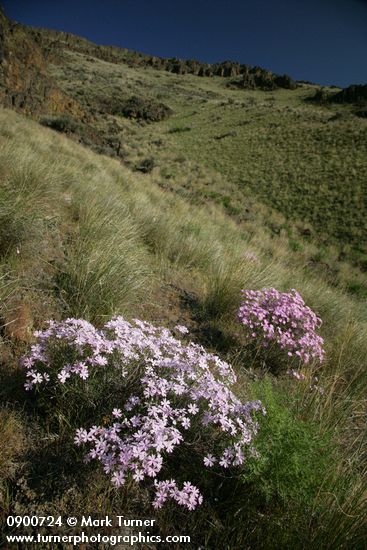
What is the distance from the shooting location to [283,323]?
3.61 m

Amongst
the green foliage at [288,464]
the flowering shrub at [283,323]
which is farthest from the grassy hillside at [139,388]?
the flowering shrub at [283,323]

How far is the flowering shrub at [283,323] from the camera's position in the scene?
11.2 feet

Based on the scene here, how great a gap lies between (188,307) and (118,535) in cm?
255

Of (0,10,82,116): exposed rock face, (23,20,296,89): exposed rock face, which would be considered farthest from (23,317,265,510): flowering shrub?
(23,20,296,89): exposed rock face

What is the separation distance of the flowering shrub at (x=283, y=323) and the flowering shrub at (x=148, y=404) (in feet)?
4.26

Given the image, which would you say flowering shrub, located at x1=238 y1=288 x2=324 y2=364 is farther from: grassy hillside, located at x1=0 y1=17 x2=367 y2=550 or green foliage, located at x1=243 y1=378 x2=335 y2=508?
green foliage, located at x1=243 y1=378 x2=335 y2=508

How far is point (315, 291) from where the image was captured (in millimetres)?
5703

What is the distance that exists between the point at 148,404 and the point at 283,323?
2204 millimetres

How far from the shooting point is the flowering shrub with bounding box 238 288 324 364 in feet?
11.2

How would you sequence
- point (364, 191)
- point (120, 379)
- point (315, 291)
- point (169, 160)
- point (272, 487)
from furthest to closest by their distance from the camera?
1. point (169, 160)
2. point (364, 191)
3. point (315, 291)
4. point (120, 379)
5. point (272, 487)

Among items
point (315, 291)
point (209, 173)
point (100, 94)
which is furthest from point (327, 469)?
point (100, 94)

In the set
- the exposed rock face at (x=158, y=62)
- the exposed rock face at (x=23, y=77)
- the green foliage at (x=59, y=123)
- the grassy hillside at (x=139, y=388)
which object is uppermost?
the exposed rock face at (x=158, y=62)

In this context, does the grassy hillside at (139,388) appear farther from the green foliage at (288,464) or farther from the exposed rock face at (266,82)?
the exposed rock face at (266,82)

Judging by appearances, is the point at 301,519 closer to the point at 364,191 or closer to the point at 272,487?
the point at 272,487
